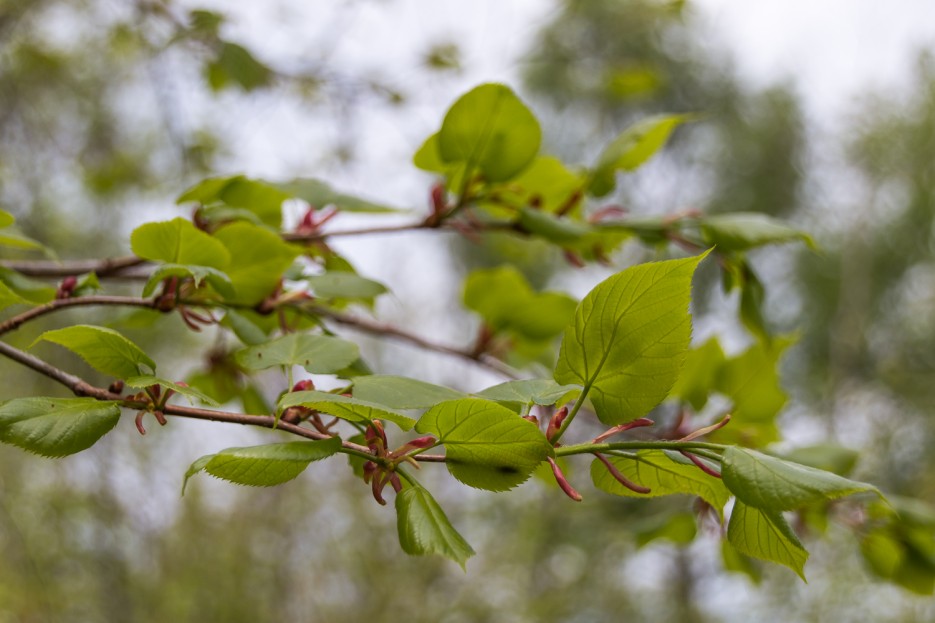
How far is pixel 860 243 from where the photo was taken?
3908 mm

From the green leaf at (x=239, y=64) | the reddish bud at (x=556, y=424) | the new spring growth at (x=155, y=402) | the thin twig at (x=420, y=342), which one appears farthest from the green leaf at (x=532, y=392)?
the green leaf at (x=239, y=64)

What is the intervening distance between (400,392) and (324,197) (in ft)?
→ 0.73

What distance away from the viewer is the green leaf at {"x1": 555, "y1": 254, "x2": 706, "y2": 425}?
0.25 metres

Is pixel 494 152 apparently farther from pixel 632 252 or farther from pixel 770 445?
pixel 632 252

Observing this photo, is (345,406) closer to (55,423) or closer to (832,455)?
(55,423)

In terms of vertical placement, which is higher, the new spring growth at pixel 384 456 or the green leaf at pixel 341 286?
the green leaf at pixel 341 286

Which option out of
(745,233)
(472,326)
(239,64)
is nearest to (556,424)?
(745,233)

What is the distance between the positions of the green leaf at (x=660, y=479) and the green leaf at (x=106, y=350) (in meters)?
0.16

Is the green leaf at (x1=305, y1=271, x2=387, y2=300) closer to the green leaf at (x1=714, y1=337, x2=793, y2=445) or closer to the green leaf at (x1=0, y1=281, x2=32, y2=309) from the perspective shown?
the green leaf at (x1=0, y1=281, x2=32, y2=309)

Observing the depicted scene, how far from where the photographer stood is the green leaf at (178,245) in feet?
1.12

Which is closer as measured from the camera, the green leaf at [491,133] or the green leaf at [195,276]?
the green leaf at [195,276]

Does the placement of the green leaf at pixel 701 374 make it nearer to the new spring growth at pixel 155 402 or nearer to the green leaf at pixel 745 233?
the green leaf at pixel 745 233

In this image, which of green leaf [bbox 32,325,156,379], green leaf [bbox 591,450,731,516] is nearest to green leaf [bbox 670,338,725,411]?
green leaf [bbox 591,450,731,516]

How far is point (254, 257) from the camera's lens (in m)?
0.38
